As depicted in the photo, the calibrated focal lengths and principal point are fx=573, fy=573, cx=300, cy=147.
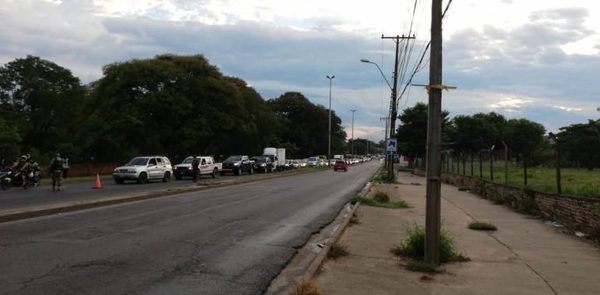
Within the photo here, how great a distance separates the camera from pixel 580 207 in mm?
13258

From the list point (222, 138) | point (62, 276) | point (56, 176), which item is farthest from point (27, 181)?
point (222, 138)

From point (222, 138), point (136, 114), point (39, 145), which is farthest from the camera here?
point (39, 145)

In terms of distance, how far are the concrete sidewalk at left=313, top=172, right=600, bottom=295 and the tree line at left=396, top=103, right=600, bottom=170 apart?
31.1m

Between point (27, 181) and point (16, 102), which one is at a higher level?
point (16, 102)

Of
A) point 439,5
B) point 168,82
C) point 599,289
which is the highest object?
point 168,82

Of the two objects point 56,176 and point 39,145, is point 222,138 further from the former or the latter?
point 56,176

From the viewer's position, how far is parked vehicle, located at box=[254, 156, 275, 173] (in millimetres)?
54938

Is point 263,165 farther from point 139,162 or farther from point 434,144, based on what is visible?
point 434,144

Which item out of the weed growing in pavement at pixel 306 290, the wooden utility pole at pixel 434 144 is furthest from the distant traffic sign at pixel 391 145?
the weed growing in pavement at pixel 306 290

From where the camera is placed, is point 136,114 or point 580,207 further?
point 136,114

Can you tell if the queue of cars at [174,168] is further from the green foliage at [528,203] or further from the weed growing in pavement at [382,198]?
the green foliage at [528,203]

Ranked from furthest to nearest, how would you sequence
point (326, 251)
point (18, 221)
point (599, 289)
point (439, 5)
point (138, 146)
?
point (138, 146)
point (18, 221)
point (326, 251)
point (439, 5)
point (599, 289)

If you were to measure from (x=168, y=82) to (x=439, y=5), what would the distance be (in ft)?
145

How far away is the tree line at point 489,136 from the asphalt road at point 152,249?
3316cm
